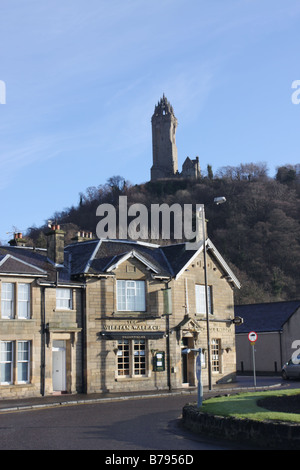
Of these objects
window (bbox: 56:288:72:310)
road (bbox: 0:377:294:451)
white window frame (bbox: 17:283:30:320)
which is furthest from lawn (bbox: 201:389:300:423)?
white window frame (bbox: 17:283:30:320)

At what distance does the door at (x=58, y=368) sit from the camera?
3003 centimetres

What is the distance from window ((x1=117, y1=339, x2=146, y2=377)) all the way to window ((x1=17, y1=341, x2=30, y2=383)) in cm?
514

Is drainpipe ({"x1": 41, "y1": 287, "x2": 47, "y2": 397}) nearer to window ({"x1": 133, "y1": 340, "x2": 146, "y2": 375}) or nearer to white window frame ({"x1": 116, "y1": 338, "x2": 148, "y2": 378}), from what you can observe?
white window frame ({"x1": 116, "y1": 338, "x2": 148, "y2": 378})

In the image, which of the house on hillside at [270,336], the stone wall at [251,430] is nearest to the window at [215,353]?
the house on hillside at [270,336]

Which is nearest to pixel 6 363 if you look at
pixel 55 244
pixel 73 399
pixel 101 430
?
pixel 73 399

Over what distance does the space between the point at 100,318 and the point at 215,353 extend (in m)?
9.28

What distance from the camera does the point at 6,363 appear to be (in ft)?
92.1

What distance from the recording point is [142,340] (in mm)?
32875

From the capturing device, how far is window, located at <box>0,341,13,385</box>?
27.9 meters

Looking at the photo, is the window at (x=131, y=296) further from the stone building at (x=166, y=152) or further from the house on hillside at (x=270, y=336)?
the stone building at (x=166, y=152)

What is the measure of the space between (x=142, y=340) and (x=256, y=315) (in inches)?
749

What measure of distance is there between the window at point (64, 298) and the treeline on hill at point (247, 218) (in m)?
45.0
